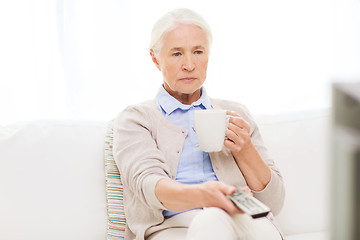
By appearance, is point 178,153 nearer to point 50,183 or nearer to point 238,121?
point 238,121

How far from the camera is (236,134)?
4.73ft

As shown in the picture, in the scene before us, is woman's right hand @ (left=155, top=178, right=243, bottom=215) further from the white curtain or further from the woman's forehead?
the white curtain

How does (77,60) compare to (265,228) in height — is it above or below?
above

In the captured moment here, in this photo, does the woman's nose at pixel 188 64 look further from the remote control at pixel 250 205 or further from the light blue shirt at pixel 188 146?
the remote control at pixel 250 205

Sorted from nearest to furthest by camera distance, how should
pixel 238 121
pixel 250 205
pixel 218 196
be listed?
pixel 250 205
pixel 218 196
pixel 238 121

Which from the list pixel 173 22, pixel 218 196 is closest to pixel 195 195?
pixel 218 196

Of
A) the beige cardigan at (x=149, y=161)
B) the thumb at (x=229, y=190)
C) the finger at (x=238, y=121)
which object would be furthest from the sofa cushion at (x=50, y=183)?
the thumb at (x=229, y=190)

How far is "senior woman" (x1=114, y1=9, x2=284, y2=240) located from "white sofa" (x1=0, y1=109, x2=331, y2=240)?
0.16 m

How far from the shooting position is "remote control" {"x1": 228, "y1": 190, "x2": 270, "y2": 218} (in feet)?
3.04

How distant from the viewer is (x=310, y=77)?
2.53 m

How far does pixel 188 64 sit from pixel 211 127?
342 mm

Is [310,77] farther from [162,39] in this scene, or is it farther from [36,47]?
[36,47]

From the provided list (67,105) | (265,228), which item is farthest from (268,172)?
(67,105)

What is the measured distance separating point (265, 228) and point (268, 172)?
0.76 ft
